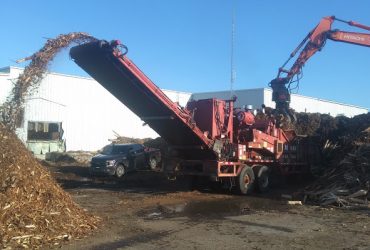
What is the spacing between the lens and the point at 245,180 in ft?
57.9

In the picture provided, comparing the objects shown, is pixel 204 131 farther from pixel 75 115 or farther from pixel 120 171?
pixel 75 115

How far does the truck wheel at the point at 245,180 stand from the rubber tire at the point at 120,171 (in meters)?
8.61

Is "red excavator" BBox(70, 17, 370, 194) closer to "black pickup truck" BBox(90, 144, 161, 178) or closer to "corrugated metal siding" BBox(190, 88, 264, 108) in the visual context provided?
"black pickup truck" BBox(90, 144, 161, 178)

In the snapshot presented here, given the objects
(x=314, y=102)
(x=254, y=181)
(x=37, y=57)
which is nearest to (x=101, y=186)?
(x=254, y=181)

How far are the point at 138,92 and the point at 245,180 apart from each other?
5.40 m

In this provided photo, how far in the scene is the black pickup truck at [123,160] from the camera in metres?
24.0

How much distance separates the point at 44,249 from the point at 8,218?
1.00 metres

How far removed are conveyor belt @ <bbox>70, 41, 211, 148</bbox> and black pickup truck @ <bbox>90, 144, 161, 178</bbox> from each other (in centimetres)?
752

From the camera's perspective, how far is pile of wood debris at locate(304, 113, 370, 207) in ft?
48.9

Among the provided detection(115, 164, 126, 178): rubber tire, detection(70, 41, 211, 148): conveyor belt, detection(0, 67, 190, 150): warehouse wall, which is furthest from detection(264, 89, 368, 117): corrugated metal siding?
detection(70, 41, 211, 148): conveyor belt

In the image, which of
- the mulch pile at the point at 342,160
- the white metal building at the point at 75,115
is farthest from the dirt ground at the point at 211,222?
the white metal building at the point at 75,115

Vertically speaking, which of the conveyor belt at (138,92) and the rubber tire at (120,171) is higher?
the conveyor belt at (138,92)

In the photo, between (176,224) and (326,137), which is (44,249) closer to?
(176,224)

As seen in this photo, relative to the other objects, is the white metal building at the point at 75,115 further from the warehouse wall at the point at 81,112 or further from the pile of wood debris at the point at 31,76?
the pile of wood debris at the point at 31,76
